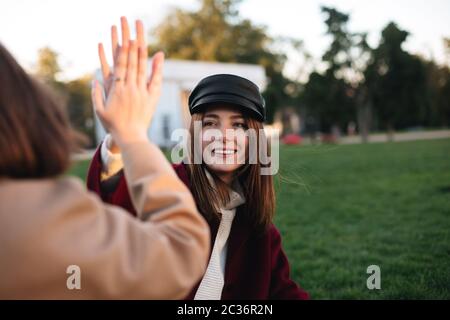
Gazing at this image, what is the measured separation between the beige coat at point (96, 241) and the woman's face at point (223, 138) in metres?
1.16

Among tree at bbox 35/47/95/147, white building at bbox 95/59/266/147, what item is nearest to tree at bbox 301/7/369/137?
white building at bbox 95/59/266/147

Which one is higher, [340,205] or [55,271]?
[55,271]

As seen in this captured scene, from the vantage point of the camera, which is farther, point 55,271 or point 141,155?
point 141,155

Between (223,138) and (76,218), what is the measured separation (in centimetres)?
138

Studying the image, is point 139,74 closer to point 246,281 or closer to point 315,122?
point 246,281

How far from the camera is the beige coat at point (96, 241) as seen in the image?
2.93 ft

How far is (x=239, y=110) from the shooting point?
224cm

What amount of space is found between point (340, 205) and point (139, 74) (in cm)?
679

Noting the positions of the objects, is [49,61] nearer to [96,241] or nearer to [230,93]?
[230,93]

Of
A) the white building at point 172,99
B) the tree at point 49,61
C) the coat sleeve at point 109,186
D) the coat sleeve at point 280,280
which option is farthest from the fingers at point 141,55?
the tree at point 49,61

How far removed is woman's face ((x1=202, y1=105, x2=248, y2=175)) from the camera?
2.25 metres

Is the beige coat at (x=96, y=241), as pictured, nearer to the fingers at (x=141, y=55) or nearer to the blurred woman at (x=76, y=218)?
the blurred woman at (x=76, y=218)

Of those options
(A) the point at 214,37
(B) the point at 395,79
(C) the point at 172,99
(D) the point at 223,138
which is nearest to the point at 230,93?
(D) the point at 223,138
